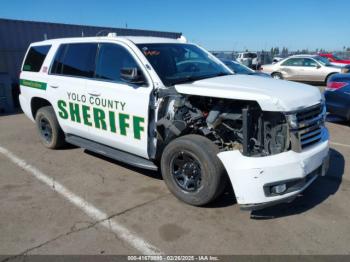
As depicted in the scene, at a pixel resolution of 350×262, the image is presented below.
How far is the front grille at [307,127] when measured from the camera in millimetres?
3371

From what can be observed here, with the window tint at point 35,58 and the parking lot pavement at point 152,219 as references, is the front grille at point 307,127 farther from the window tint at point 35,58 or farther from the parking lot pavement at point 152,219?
the window tint at point 35,58

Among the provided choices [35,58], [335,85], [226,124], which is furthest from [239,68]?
[226,124]

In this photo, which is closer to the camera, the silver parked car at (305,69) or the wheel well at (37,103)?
the wheel well at (37,103)

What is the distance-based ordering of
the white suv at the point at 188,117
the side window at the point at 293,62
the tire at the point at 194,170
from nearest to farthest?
the white suv at the point at 188,117, the tire at the point at 194,170, the side window at the point at 293,62

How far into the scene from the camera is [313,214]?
12.4ft

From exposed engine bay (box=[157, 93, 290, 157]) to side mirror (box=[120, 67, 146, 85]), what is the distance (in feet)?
1.37

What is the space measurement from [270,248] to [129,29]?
17.9 meters

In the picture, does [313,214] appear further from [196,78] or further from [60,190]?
[60,190]

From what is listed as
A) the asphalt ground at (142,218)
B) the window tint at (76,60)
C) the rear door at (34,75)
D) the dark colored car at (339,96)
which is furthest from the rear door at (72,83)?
the dark colored car at (339,96)

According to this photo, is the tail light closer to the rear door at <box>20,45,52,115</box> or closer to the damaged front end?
the damaged front end

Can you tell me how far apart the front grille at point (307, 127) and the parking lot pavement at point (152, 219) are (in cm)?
87

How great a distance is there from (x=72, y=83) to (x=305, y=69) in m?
14.5

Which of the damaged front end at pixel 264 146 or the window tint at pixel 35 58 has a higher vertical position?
the window tint at pixel 35 58

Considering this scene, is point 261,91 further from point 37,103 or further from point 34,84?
point 37,103
